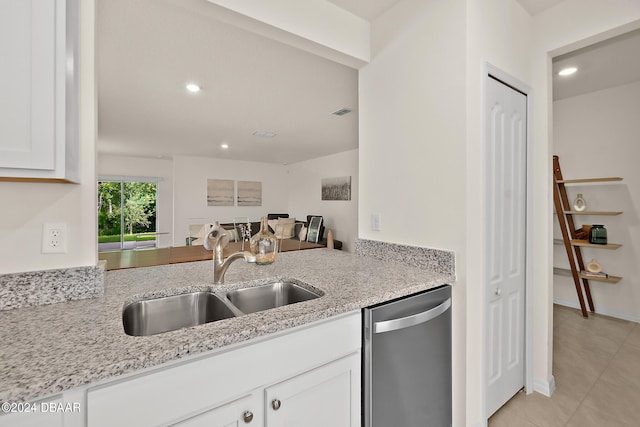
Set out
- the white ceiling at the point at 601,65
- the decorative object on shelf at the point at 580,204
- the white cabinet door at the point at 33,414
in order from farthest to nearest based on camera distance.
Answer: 1. the decorative object on shelf at the point at 580,204
2. the white ceiling at the point at 601,65
3. the white cabinet door at the point at 33,414

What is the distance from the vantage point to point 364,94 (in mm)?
2000

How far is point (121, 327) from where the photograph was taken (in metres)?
0.88

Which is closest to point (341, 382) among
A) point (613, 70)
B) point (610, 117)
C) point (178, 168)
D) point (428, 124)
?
point (428, 124)

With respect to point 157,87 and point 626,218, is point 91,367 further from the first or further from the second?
point 626,218

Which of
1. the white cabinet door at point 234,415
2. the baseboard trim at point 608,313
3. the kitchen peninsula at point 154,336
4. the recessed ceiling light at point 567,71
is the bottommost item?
the baseboard trim at point 608,313

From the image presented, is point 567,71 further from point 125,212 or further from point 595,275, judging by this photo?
point 125,212

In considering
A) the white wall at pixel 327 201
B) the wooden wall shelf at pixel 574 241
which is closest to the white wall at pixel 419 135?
the wooden wall shelf at pixel 574 241

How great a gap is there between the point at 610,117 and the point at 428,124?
10.00ft

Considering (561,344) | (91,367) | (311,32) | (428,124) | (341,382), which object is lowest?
(561,344)

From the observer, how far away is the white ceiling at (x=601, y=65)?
2.28 m

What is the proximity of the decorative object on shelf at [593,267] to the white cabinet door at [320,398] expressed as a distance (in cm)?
352

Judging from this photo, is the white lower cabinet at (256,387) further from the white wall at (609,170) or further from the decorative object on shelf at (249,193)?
the decorative object on shelf at (249,193)

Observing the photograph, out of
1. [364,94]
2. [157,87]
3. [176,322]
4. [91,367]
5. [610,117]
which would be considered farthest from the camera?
[610,117]

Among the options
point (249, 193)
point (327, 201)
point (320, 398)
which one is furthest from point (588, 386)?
point (249, 193)
